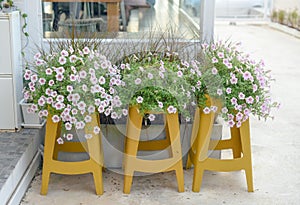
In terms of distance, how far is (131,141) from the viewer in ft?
8.91

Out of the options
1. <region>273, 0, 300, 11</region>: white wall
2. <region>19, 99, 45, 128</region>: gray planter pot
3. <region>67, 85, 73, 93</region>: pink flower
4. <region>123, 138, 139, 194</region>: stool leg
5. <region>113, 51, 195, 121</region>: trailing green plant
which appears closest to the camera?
<region>67, 85, 73, 93</region>: pink flower

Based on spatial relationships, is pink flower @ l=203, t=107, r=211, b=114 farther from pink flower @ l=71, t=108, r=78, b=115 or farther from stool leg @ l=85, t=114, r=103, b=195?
pink flower @ l=71, t=108, r=78, b=115

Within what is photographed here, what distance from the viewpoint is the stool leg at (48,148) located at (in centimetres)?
265

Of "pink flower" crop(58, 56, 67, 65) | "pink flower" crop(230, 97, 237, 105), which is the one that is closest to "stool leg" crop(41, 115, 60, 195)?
"pink flower" crop(58, 56, 67, 65)

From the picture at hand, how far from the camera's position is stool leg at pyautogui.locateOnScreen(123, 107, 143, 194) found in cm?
268

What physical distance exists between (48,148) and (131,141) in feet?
1.63

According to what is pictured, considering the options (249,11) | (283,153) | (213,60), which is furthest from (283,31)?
(213,60)

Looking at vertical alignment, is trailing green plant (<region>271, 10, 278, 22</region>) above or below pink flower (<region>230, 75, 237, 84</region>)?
below

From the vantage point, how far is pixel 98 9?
12.0 feet

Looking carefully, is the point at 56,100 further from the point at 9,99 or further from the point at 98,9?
the point at 98,9

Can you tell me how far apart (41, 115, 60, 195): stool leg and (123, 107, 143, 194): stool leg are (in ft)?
1.45

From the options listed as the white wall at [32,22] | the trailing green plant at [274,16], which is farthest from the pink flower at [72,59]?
the trailing green plant at [274,16]

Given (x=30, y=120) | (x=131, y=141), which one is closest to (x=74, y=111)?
(x=131, y=141)

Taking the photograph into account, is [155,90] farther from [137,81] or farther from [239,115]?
[239,115]
